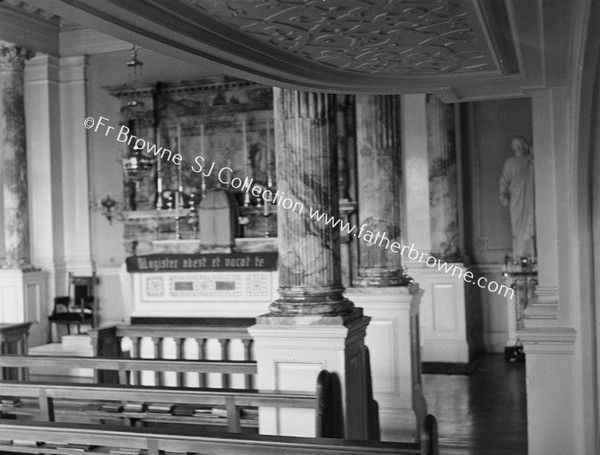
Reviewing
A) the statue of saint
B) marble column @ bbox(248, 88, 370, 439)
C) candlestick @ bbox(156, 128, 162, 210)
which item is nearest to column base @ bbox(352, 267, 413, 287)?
marble column @ bbox(248, 88, 370, 439)

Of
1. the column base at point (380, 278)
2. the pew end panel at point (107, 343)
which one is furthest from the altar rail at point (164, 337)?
the column base at point (380, 278)

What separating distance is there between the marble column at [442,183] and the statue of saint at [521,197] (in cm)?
73

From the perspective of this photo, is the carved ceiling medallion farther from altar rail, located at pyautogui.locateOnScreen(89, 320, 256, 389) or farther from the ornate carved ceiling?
altar rail, located at pyautogui.locateOnScreen(89, 320, 256, 389)

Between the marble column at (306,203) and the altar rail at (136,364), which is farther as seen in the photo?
the altar rail at (136,364)

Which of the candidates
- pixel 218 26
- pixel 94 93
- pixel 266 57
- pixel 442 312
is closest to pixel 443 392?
pixel 442 312

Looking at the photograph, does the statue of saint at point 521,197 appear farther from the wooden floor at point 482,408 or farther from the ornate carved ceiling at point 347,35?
the ornate carved ceiling at point 347,35

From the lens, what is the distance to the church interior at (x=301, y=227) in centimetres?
332

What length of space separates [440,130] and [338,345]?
613 cm

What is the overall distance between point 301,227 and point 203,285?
4484mm

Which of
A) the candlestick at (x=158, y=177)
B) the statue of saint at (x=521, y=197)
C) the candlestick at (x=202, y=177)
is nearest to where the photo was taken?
the statue of saint at (x=521, y=197)

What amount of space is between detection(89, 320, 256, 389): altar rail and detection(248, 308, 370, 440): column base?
55.4 inches

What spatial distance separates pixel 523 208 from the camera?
10383mm

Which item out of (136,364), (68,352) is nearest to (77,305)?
(68,352)

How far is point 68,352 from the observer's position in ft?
35.3
